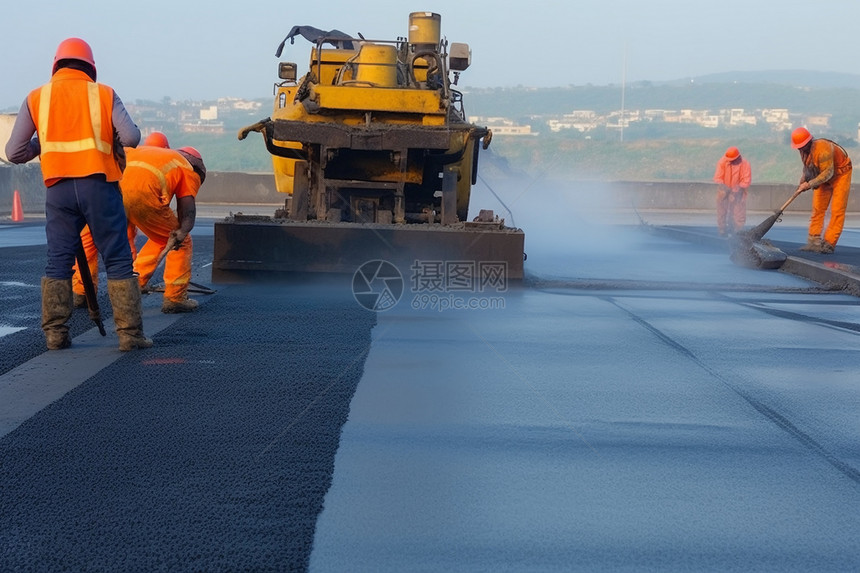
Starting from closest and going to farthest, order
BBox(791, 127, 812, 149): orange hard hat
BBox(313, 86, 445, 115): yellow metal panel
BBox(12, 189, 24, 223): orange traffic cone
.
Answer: BBox(313, 86, 445, 115): yellow metal panel < BBox(791, 127, 812, 149): orange hard hat < BBox(12, 189, 24, 223): orange traffic cone

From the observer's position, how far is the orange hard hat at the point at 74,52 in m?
6.25

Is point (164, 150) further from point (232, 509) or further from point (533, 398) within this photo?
point (232, 509)

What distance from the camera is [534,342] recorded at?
22.7 feet

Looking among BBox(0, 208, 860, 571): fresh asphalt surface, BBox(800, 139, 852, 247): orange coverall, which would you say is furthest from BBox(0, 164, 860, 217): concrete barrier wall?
BBox(0, 208, 860, 571): fresh asphalt surface

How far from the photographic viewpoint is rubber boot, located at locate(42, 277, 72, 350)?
6379mm

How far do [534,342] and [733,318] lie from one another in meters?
2.01

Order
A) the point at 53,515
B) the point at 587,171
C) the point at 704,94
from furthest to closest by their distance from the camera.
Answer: the point at 704,94 < the point at 587,171 < the point at 53,515

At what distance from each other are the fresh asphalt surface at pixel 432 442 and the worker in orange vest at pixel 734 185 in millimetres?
8838

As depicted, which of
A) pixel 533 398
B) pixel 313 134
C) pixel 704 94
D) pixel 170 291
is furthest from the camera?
pixel 704 94

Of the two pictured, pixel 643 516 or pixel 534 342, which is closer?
pixel 643 516

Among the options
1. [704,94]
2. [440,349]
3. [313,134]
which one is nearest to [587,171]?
[313,134]

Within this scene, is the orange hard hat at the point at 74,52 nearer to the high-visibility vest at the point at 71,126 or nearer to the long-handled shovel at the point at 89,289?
the high-visibility vest at the point at 71,126

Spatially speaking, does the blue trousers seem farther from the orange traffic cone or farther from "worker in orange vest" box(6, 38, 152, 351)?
the orange traffic cone

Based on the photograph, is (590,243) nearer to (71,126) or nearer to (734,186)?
(734,186)
